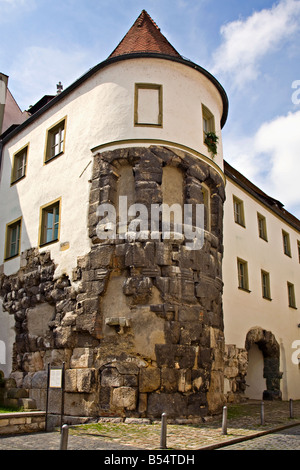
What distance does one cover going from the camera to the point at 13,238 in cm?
1562

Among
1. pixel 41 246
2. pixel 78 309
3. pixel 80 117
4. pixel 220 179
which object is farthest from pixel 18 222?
pixel 220 179

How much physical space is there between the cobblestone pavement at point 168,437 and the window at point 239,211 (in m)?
9.09

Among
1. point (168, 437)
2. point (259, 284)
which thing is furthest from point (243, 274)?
point (168, 437)

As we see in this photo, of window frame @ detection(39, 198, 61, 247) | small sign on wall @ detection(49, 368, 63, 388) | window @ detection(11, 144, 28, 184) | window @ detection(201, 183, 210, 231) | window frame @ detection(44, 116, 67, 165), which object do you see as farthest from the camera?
window @ detection(11, 144, 28, 184)

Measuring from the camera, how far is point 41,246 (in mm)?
13664

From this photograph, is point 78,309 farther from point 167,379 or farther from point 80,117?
point 80,117

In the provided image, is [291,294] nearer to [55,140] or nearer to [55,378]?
[55,140]

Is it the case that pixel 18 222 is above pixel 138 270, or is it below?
above

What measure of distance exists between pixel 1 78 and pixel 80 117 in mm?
9093

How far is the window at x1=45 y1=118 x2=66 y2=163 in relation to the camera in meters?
14.4

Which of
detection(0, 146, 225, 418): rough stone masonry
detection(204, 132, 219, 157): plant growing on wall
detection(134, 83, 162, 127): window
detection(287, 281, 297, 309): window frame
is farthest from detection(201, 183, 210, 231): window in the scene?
detection(287, 281, 297, 309): window frame

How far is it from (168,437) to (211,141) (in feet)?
26.5

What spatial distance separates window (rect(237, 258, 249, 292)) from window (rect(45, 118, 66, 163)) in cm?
782

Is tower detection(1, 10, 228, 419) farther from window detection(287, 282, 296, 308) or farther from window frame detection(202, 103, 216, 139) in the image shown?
window detection(287, 282, 296, 308)
